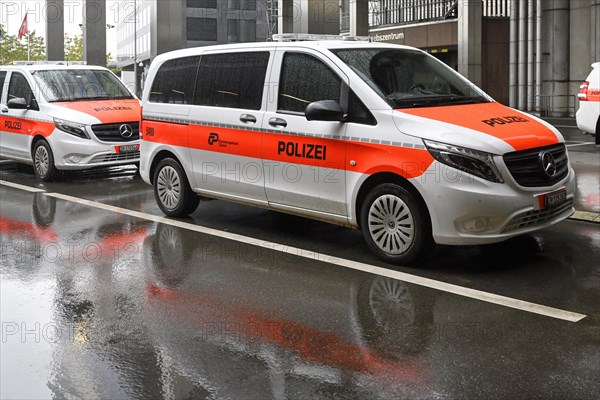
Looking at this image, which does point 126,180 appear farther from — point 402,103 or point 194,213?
point 402,103


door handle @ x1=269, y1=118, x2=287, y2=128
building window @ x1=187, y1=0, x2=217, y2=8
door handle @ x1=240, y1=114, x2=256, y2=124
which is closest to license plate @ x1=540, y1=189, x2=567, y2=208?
door handle @ x1=269, y1=118, x2=287, y2=128

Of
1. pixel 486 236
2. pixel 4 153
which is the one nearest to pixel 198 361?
pixel 486 236

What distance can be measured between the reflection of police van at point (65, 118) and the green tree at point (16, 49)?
49.9m

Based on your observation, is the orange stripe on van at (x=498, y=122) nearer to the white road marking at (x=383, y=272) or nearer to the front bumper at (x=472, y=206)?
the front bumper at (x=472, y=206)

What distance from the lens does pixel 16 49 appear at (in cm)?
6569

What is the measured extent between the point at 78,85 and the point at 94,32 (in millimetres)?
14218

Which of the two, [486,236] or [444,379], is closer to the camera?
[444,379]

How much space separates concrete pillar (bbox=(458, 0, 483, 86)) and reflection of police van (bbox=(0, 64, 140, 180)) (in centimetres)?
2365

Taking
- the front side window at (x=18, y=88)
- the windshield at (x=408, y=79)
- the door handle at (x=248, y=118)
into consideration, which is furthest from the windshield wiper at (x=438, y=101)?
the front side window at (x=18, y=88)

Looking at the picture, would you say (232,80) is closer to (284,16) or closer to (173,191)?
(173,191)

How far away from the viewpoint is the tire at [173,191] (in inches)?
384

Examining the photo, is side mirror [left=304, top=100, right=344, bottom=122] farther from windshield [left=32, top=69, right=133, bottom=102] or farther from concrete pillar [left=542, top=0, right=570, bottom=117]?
concrete pillar [left=542, top=0, right=570, bottom=117]

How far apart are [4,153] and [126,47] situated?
332ft

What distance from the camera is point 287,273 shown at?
7.32m
